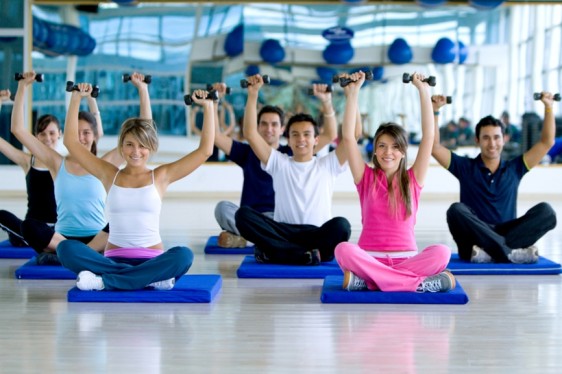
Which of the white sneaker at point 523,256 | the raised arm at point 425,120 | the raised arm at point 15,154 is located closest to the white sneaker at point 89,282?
the raised arm at point 425,120

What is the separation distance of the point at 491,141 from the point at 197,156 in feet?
6.86

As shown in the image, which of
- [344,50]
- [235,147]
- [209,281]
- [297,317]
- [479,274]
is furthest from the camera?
[344,50]

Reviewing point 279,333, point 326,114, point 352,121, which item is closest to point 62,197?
point 326,114

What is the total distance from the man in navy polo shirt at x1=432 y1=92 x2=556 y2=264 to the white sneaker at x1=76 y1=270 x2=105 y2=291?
220cm

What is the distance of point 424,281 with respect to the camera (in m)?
4.28

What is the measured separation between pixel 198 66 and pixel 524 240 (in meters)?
6.74

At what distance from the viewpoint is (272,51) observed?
1106 cm

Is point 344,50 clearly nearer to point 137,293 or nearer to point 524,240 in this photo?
point 524,240

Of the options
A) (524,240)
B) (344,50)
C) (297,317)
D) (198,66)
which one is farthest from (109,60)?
(297,317)

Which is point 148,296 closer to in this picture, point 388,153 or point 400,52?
point 388,153

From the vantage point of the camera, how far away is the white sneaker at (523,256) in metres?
5.31

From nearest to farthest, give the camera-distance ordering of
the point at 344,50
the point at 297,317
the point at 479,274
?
1. the point at 297,317
2. the point at 479,274
3. the point at 344,50

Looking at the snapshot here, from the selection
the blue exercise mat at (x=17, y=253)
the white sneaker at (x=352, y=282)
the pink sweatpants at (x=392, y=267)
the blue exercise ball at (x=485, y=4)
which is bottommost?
the blue exercise mat at (x=17, y=253)

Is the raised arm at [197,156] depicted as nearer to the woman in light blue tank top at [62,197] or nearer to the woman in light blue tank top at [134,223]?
the woman in light blue tank top at [134,223]
